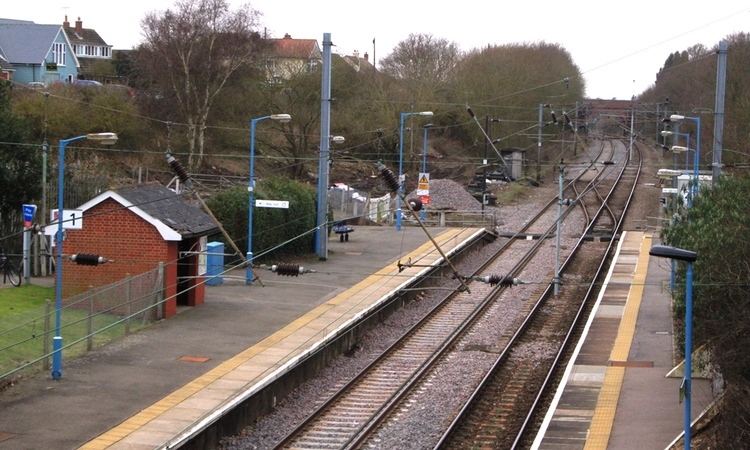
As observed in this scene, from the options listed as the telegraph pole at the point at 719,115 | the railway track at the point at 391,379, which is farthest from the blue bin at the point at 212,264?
the telegraph pole at the point at 719,115

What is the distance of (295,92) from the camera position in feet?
190

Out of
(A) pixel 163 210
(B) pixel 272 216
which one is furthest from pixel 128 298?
(B) pixel 272 216

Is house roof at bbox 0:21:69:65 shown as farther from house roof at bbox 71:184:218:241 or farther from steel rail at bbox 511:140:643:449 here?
house roof at bbox 71:184:218:241

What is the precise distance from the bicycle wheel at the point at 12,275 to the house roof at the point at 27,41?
44578mm

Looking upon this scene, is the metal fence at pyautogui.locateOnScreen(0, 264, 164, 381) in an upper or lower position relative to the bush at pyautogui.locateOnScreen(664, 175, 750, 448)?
lower

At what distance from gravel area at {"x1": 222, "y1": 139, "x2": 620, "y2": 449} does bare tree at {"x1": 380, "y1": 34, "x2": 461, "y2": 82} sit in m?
42.1

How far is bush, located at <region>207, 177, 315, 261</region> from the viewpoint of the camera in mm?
32375

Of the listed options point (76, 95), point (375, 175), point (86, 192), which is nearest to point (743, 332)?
point (86, 192)

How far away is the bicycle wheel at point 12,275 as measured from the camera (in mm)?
26797

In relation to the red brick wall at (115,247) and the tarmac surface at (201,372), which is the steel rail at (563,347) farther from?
the red brick wall at (115,247)

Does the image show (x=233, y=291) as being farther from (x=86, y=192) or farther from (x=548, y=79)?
(x=548, y=79)

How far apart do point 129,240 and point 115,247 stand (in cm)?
45

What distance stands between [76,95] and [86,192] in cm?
1807

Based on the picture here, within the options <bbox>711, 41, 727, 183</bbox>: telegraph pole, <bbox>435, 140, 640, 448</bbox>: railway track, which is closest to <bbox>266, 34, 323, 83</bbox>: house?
<bbox>435, 140, 640, 448</bbox>: railway track
